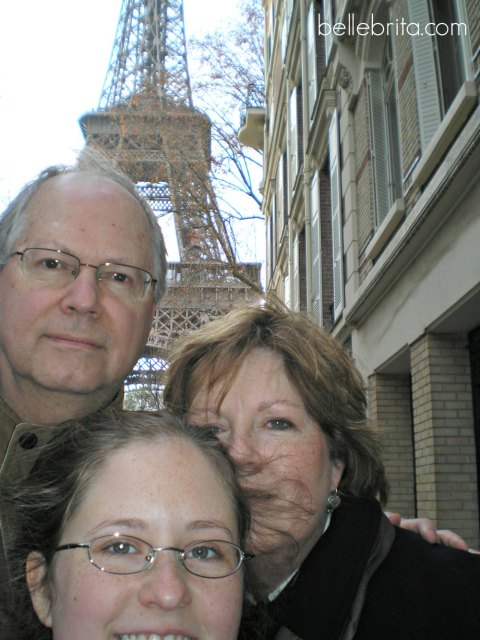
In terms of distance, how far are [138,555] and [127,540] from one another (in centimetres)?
4

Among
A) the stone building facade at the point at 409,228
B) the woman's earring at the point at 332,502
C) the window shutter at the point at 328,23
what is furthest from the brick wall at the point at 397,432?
the woman's earring at the point at 332,502

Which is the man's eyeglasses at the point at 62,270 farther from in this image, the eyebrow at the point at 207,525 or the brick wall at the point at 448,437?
the brick wall at the point at 448,437

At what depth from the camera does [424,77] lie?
6.27 meters

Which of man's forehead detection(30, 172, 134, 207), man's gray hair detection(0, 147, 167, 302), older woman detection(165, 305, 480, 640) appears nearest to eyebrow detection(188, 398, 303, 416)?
older woman detection(165, 305, 480, 640)

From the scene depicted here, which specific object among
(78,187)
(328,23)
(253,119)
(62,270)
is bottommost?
(62,270)

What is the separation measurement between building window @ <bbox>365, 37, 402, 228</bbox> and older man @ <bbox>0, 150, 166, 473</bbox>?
6.26 m

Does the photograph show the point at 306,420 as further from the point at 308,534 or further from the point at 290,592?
the point at 290,592

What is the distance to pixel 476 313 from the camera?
574 cm

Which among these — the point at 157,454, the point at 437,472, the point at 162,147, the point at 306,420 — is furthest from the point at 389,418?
the point at 162,147

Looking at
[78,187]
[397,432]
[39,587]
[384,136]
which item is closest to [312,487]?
[39,587]

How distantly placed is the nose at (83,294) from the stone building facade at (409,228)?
2.26 metres

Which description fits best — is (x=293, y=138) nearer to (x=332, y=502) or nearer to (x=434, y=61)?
(x=434, y=61)

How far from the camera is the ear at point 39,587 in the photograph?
145 cm

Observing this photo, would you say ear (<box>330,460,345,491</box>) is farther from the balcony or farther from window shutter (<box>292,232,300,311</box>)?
the balcony
